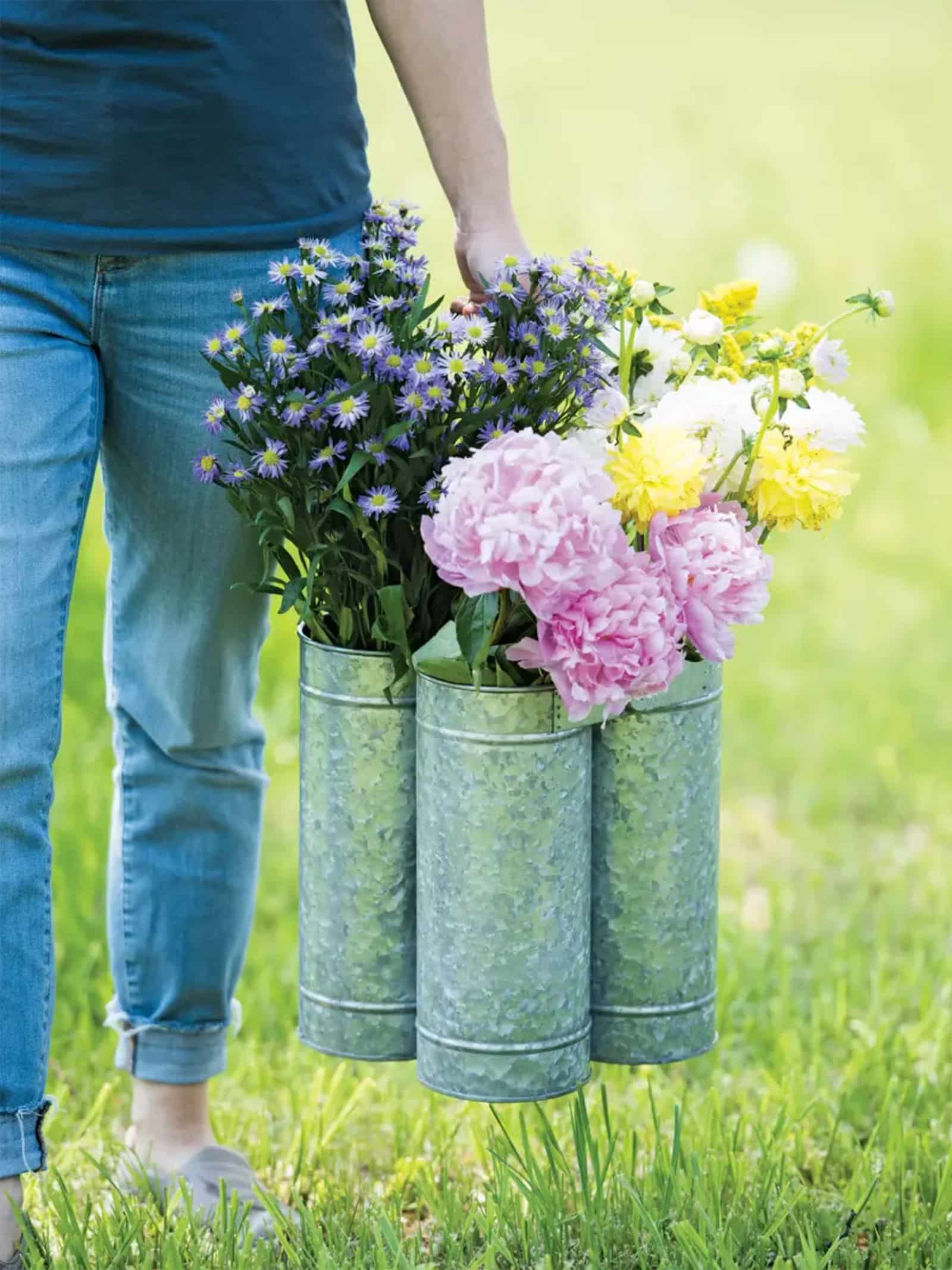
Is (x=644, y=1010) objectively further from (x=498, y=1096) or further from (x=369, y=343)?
(x=369, y=343)

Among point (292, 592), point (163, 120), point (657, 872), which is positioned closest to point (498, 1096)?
point (657, 872)

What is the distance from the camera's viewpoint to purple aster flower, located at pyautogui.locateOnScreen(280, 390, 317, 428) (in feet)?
5.52

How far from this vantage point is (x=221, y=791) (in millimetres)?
2182

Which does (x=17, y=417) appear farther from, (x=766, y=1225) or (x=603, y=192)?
(x=603, y=192)

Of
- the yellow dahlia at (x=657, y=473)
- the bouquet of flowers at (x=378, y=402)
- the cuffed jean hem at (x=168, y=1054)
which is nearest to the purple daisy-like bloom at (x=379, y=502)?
the bouquet of flowers at (x=378, y=402)

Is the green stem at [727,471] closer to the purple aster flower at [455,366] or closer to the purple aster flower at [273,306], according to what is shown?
the purple aster flower at [455,366]

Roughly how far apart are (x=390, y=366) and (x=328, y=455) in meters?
0.10

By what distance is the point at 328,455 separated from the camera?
1.70 metres

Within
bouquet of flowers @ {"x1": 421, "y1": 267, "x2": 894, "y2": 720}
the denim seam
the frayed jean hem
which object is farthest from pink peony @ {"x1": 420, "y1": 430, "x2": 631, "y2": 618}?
the frayed jean hem

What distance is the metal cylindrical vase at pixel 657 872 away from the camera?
6.02ft

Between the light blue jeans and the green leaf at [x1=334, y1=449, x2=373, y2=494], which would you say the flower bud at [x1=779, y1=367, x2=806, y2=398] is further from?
the light blue jeans

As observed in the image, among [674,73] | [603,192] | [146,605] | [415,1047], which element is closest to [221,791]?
[146,605]

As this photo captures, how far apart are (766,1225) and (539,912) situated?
1.55 ft

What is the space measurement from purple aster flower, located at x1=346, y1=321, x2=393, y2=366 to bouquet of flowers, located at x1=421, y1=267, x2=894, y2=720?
0.12m
